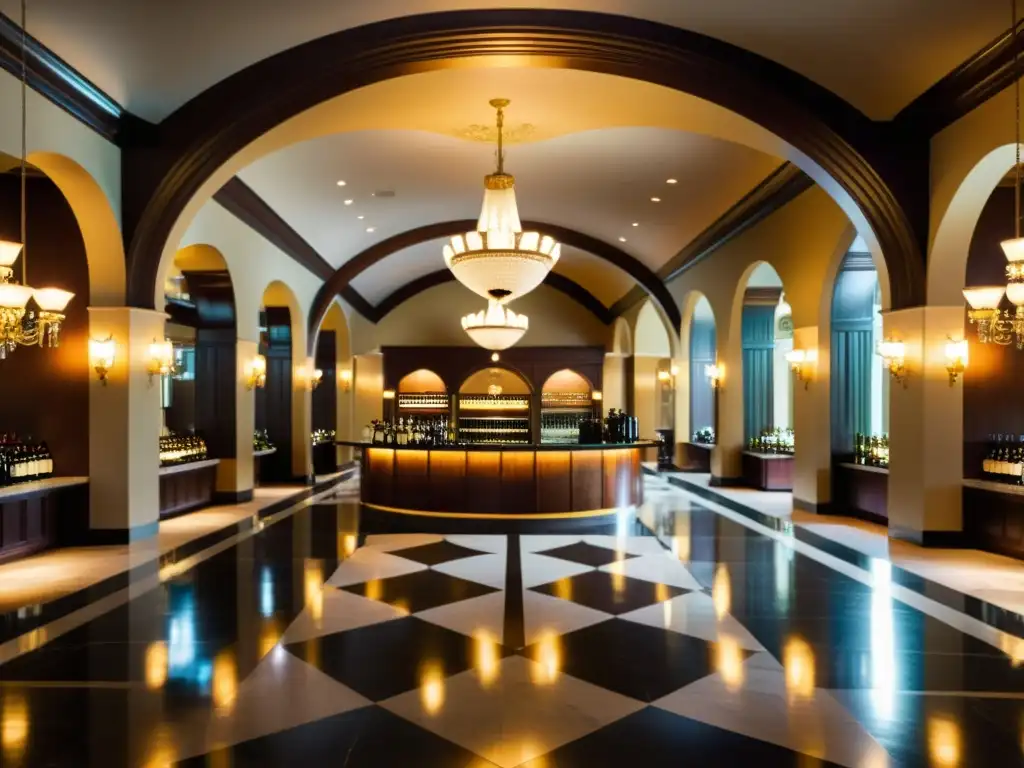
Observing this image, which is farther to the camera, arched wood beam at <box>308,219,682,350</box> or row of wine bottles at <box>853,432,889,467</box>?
arched wood beam at <box>308,219,682,350</box>

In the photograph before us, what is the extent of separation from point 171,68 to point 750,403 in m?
11.0

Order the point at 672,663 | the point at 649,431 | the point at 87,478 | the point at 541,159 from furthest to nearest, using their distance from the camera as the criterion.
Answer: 1. the point at 649,431
2. the point at 541,159
3. the point at 87,478
4. the point at 672,663

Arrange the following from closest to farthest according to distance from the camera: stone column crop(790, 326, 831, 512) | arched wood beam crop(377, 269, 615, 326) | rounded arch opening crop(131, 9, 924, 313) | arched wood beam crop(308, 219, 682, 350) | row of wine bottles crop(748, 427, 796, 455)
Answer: rounded arch opening crop(131, 9, 924, 313) < stone column crop(790, 326, 831, 512) < row of wine bottles crop(748, 427, 796, 455) < arched wood beam crop(308, 219, 682, 350) < arched wood beam crop(377, 269, 615, 326)

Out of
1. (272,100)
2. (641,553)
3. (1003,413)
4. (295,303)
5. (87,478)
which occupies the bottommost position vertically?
(641,553)

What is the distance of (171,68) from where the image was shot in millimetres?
6930

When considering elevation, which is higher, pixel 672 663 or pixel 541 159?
pixel 541 159

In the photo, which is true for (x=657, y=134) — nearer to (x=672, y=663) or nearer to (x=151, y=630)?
(x=672, y=663)

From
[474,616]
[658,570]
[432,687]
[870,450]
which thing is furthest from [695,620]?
[870,450]

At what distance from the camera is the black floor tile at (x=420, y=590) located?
220 inches

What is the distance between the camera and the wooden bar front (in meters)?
9.86

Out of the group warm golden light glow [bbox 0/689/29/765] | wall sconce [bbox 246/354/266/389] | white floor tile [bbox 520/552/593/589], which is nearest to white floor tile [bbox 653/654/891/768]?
white floor tile [bbox 520/552/593/589]

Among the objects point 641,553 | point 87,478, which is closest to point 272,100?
point 87,478

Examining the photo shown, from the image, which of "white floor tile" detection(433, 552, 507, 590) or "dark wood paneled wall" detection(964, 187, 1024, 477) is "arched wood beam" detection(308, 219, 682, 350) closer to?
"dark wood paneled wall" detection(964, 187, 1024, 477)

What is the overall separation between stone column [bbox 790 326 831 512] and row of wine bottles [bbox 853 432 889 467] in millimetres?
361
